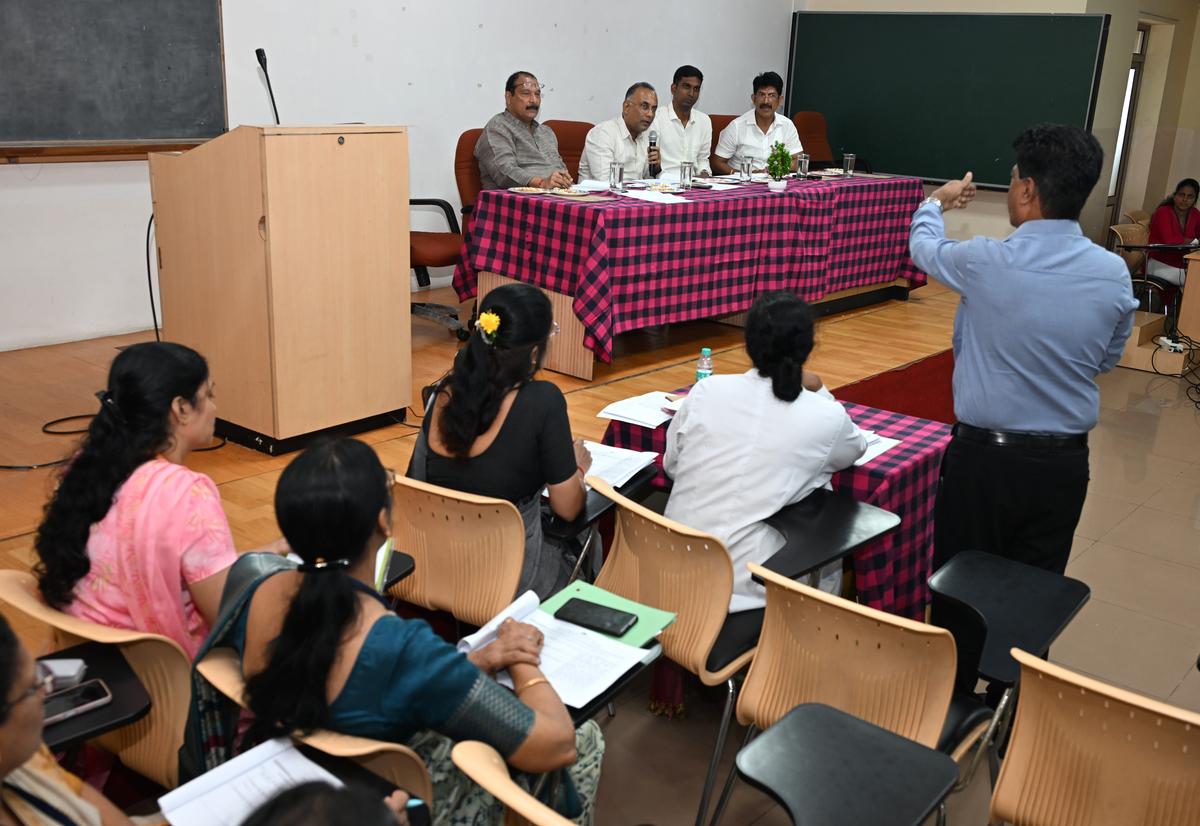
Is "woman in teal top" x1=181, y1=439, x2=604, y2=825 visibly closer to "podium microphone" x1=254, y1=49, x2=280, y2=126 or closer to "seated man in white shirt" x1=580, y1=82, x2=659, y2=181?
"podium microphone" x1=254, y1=49, x2=280, y2=126

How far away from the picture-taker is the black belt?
2424mm

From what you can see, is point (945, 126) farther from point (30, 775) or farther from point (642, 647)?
point (30, 775)

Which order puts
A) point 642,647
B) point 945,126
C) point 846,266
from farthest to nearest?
point 945,126 → point 846,266 → point 642,647

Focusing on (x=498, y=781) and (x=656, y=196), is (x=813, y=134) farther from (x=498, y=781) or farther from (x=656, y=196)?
(x=498, y=781)

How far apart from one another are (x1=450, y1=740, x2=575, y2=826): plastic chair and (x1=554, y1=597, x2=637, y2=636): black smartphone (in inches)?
15.6

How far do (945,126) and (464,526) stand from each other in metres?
7.50

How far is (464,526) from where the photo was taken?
7.32ft

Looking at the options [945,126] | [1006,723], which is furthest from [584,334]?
[945,126]

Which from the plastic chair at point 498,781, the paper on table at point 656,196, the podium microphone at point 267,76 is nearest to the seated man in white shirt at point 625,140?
the paper on table at point 656,196

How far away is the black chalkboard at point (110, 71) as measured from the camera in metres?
4.74

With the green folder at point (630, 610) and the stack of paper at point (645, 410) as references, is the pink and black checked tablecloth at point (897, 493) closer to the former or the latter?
the stack of paper at point (645, 410)

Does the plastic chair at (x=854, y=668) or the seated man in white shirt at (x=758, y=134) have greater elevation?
the seated man in white shirt at (x=758, y=134)

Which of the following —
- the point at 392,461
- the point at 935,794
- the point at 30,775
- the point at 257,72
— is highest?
the point at 257,72

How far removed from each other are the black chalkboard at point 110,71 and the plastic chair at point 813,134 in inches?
191
